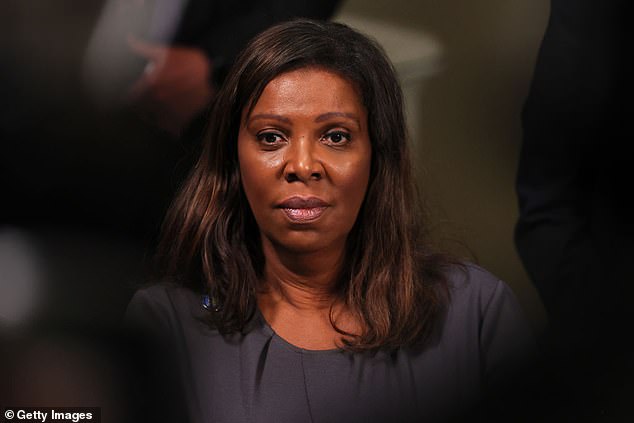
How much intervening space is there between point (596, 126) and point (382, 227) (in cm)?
41

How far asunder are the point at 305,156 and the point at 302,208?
8 centimetres

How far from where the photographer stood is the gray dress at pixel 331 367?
1493 mm

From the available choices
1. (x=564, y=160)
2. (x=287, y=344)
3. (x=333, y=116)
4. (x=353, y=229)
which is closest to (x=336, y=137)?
(x=333, y=116)

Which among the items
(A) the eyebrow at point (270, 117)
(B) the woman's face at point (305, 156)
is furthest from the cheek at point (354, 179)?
(A) the eyebrow at point (270, 117)

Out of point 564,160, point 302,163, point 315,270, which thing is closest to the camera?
point 302,163

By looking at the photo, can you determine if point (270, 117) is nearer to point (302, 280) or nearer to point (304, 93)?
point (304, 93)

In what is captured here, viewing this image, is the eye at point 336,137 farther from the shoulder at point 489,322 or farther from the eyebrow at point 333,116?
the shoulder at point 489,322

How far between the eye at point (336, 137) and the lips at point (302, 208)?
0.09m

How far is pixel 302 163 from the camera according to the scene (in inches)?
56.4

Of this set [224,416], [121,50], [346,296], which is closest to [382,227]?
[346,296]

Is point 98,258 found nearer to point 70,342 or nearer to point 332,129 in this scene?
point 70,342

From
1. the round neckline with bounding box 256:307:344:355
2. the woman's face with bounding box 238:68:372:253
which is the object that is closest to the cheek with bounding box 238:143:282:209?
the woman's face with bounding box 238:68:372:253

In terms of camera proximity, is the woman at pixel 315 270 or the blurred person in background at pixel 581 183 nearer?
the woman at pixel 315 270

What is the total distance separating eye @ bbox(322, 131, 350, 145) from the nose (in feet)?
0.09
